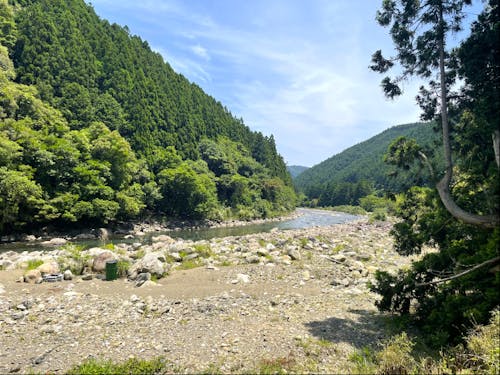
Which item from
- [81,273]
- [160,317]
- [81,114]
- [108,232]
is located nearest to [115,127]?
[81,114]

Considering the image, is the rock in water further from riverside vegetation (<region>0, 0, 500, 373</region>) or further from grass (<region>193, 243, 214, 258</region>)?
grass (<region>193, 243, 214, 258</region>)

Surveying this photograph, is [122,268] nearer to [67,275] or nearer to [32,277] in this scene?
[67,275]

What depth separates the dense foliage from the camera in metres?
5.46

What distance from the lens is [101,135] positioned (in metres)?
39.6

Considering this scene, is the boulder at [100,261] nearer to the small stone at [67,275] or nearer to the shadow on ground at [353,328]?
the small stone at [67,275]

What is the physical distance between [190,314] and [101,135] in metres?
38.9

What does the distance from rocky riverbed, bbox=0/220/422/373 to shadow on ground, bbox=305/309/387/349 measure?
0.03 metres

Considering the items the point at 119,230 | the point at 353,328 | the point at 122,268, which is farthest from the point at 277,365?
the point at 119,230

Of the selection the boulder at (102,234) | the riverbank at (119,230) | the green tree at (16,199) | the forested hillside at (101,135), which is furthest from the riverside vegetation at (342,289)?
the forested hillside at (101,135)

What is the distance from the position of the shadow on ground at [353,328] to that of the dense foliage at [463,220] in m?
0.54

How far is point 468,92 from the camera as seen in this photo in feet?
23.0

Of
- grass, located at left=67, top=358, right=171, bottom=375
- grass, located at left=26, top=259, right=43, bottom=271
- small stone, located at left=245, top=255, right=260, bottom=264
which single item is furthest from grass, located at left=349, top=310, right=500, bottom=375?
grass, located at left=26, top=259, right=43, bottom=271

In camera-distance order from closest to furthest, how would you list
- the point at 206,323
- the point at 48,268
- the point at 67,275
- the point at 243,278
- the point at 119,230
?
the point at 206,323 < the point at 243,278 < the point at 67,275 < the point at 48,268 < the point at 119,230

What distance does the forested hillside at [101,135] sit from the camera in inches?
1122
